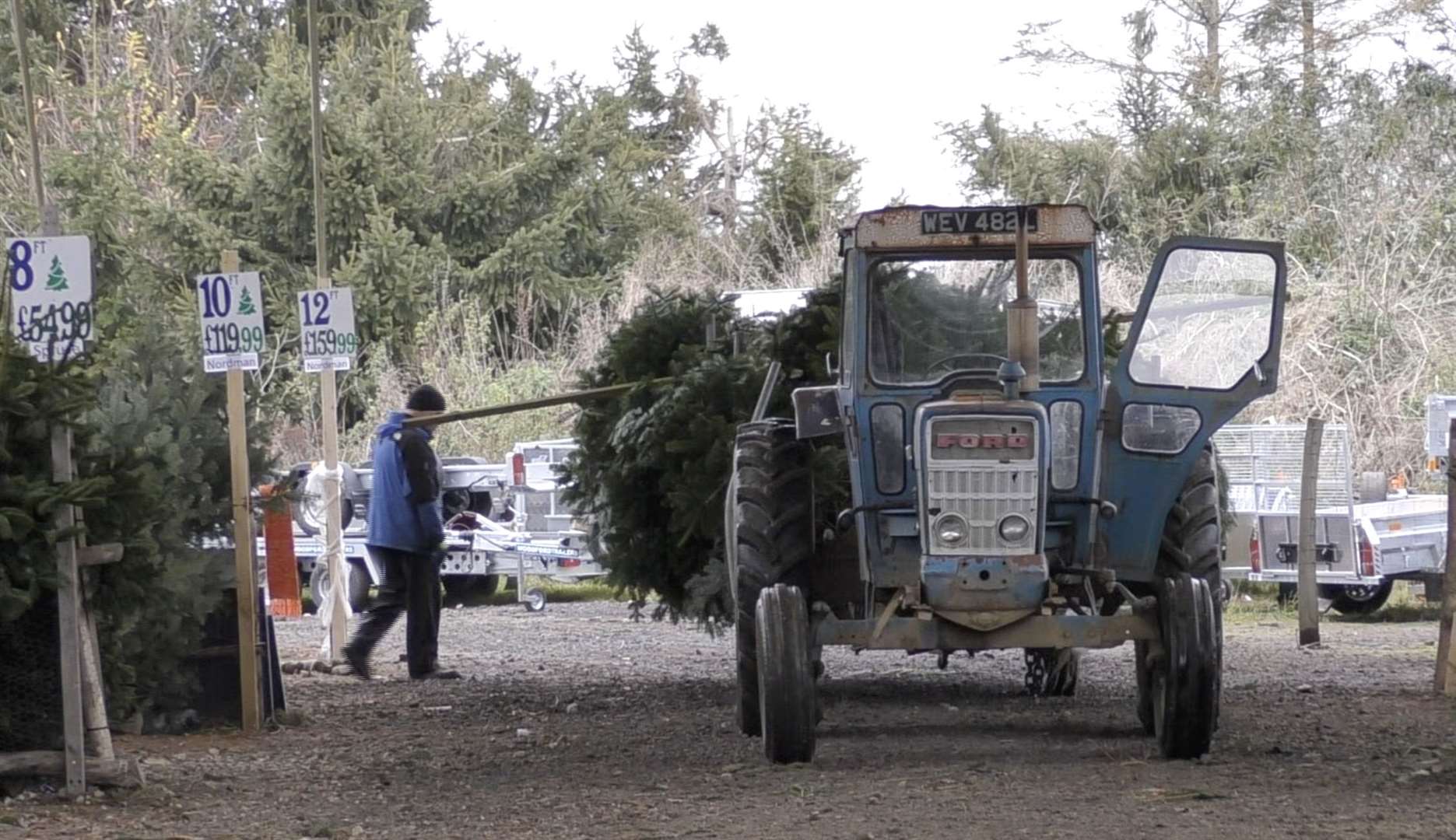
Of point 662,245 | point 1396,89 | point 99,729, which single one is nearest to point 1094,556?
point 99,729

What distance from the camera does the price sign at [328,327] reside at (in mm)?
14508

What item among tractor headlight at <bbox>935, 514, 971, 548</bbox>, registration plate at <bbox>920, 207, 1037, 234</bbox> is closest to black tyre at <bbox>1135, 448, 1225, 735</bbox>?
tractor headlight at <bbox>935, 514, 971, 548</bbox>

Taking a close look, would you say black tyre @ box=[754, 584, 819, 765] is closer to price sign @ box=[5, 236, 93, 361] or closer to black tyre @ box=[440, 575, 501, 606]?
price sign @ box=[5, 236, 93, 361]

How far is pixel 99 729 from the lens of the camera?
27.5ft

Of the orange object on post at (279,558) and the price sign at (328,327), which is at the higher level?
the price sign at (328,327)

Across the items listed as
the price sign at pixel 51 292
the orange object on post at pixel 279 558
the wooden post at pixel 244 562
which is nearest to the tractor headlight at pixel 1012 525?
the price sign at pixel 51 292

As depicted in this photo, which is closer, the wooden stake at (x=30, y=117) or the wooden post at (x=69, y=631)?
the wooden post at (x=69, y=631)

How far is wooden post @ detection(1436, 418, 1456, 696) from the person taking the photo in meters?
11.6

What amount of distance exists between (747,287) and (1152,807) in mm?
28532

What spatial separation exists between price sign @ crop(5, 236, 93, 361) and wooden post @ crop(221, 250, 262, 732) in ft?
7.50

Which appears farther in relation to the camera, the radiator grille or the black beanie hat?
the black beanie hat

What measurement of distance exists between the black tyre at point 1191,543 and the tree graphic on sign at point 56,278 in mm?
4733

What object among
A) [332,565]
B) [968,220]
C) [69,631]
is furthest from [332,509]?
[968,220]

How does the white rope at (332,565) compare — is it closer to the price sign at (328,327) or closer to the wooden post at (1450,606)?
the price sign at (328,327)
